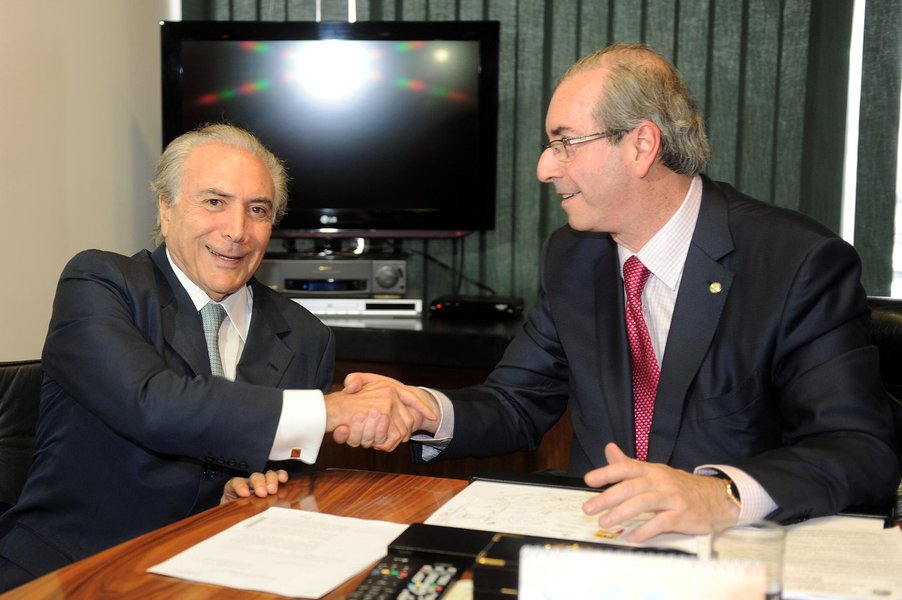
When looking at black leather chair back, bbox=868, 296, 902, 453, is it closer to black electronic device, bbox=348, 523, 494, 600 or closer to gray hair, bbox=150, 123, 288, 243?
black electronic device, bbox=348, 523, 494, 600

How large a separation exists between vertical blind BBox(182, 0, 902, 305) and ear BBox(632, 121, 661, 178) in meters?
1.73

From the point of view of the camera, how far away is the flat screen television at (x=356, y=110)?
134 inches

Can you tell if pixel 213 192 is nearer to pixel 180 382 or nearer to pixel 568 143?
pixel 180 382

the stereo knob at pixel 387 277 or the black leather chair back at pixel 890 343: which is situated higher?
the black leather chair back at pixel 890 343

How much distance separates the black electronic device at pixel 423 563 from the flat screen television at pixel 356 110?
237 cm

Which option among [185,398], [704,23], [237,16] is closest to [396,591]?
[185,398]

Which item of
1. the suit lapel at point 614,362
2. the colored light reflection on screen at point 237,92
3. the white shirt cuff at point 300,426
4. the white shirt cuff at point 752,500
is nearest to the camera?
the white shirt cuff at point 752,500

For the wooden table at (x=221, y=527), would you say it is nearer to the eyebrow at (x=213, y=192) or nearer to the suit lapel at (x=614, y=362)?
the suit lapel at (x=614, y=362)

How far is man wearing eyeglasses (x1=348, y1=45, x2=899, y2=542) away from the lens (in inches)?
57.5

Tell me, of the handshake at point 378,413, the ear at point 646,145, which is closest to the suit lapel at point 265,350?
the handshake at point 378,413

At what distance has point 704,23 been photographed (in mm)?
3506

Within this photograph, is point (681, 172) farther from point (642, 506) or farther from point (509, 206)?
point (509, 206)

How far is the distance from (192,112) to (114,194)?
0.41 meters

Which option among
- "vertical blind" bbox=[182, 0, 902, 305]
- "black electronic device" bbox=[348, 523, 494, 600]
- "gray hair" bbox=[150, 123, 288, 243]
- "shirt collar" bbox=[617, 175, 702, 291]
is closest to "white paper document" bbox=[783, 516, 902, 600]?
"black electronic device" bbox=[348, 523, 494, 600]
